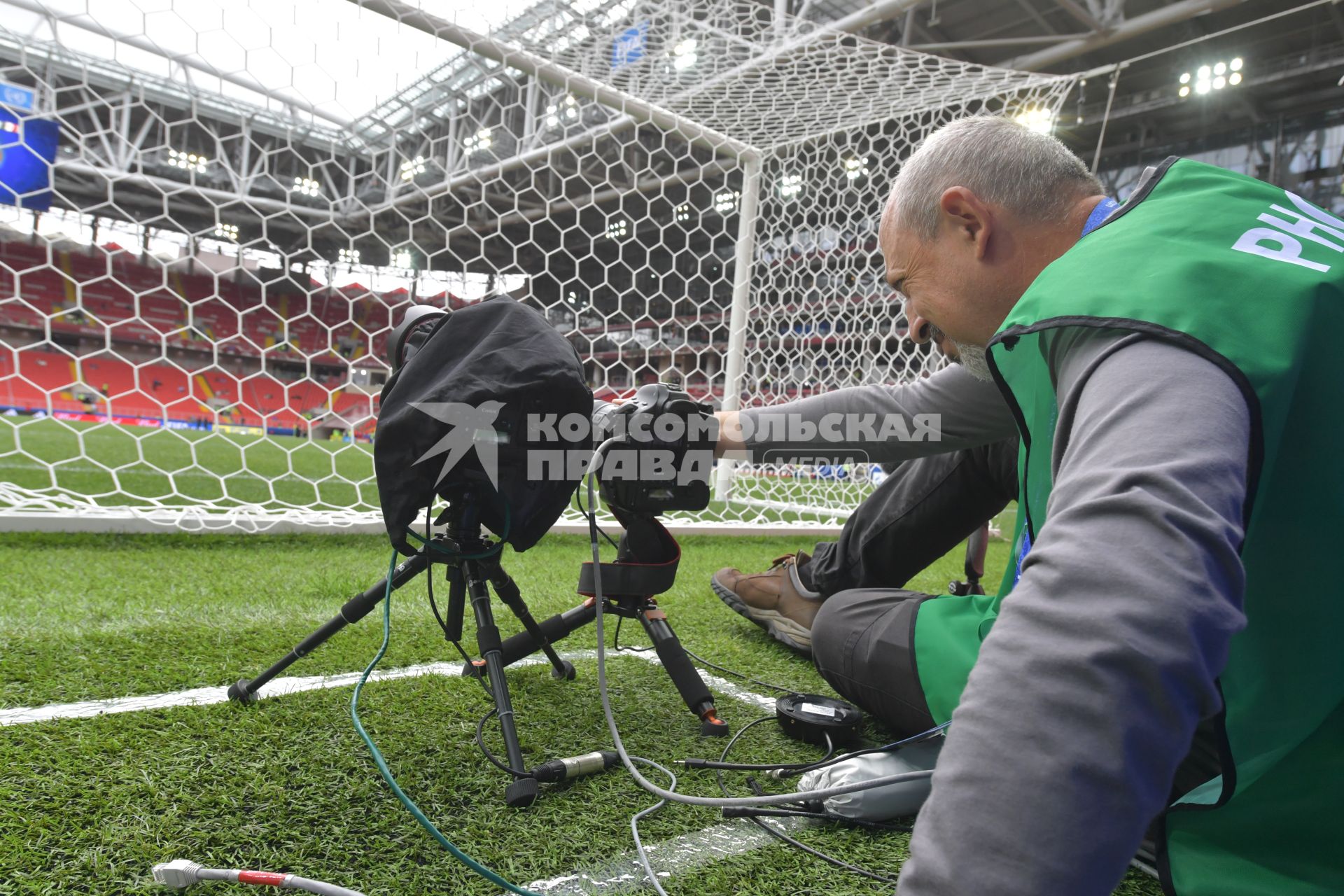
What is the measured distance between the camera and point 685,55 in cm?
296

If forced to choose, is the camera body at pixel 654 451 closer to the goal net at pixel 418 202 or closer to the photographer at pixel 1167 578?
the photographer at pixel 1167 578

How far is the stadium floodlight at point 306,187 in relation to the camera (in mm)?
2182

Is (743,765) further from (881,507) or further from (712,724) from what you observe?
(881,507)

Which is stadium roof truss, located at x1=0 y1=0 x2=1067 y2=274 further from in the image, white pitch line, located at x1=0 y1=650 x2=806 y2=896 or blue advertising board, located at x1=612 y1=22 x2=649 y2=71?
white pitch line, located at x1=0 y1=650 x2=806 y2=896

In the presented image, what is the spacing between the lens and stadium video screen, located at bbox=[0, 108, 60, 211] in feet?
5.98

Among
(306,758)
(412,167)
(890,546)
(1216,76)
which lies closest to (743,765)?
(306,758)

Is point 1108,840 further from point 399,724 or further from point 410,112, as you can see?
point 410,112

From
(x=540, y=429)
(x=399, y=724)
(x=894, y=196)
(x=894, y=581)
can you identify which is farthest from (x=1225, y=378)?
(x=894, y=581)

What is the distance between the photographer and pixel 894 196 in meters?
0.72

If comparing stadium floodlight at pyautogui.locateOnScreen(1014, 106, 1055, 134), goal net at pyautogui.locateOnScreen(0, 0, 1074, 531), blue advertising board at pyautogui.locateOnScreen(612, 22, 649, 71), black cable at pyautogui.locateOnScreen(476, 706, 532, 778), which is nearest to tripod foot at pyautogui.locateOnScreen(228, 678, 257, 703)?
black cable at pyautogui.locateOnScreen(476, 706, 532, 778)

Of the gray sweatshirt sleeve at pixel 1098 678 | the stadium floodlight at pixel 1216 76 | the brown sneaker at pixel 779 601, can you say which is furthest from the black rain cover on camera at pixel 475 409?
the stadium floodlight at pixel 1216 76

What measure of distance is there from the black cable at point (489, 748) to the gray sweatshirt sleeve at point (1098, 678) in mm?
513

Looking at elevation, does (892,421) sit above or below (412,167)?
below

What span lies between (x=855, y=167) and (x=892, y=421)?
111 inches
